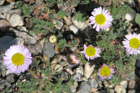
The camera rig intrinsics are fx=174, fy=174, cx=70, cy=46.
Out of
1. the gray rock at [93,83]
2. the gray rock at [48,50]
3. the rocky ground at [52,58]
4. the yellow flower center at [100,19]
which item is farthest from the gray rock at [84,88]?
the yellow flower center at [100,19]

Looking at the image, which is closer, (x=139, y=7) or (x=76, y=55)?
(x=76, y=55)

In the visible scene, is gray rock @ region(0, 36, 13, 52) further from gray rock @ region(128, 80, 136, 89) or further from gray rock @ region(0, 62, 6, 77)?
gray rock @ region(128, 80, 136, 89)

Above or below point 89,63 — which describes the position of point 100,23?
above

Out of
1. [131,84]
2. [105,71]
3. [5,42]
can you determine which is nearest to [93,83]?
[105,71]

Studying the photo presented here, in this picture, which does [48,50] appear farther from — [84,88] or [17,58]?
[84,88]

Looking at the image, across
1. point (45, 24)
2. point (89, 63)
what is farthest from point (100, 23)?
point (45, 24)

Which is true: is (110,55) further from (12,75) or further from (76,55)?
(12,75)

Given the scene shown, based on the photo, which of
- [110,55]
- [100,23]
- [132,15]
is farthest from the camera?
[132,15]

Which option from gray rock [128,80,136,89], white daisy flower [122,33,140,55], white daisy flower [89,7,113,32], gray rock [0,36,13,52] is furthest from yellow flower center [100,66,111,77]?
gray rock [0,36,13,52]

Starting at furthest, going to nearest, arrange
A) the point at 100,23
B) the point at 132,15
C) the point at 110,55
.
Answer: the point at 132,15, the point at 110,55, the point at 100,23
